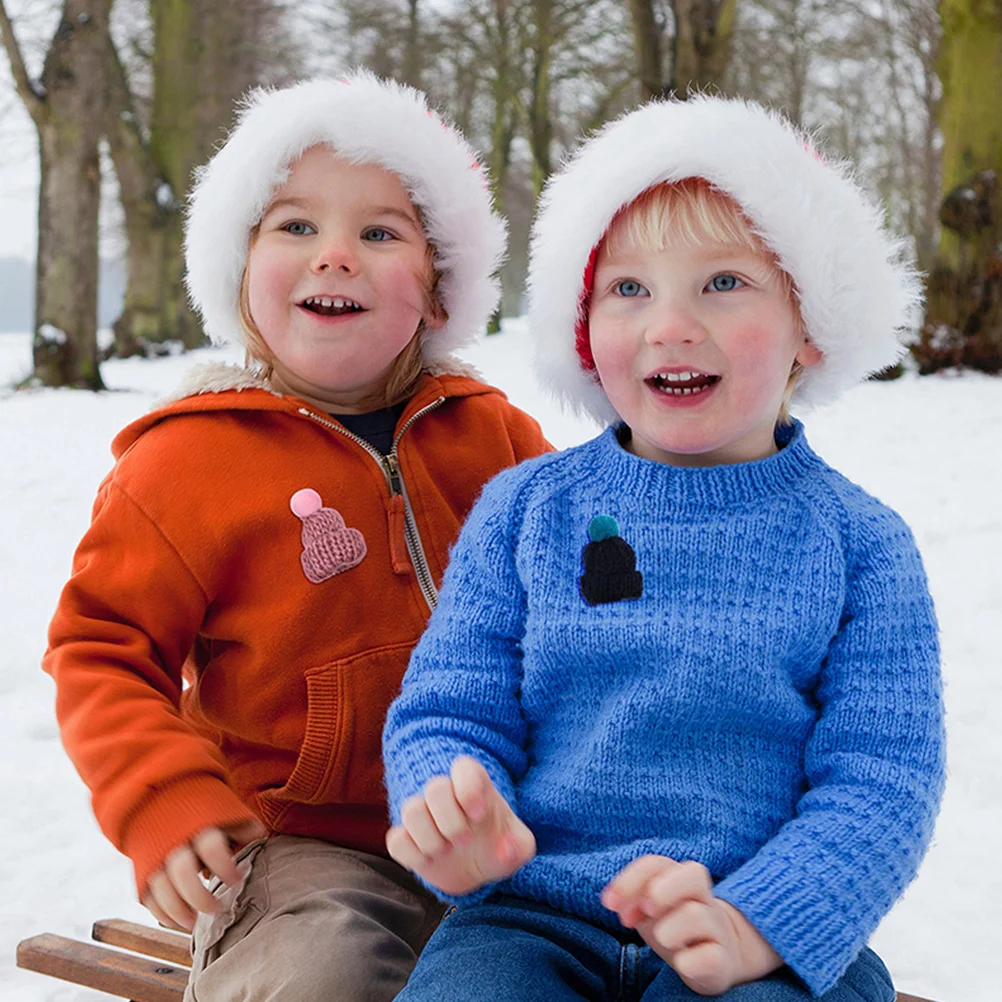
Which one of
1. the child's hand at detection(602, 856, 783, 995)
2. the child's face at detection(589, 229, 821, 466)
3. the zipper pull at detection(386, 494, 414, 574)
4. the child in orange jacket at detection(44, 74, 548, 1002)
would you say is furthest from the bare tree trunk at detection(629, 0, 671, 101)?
the child's hand at detection(602, 856, 783, 995)

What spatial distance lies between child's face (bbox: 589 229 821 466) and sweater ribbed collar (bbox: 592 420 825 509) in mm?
38

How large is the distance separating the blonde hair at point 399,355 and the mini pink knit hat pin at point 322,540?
280mm

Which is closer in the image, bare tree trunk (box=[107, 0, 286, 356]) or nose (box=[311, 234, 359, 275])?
nose (box=[311, 234, 359, 275])

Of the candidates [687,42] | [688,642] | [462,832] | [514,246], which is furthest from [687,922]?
[514,246]

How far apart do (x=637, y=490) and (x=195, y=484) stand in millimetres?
706

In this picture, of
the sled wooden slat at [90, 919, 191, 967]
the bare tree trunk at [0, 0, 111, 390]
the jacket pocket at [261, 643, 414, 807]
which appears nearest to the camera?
the jacket pocket at [261, 643, 414, 807]

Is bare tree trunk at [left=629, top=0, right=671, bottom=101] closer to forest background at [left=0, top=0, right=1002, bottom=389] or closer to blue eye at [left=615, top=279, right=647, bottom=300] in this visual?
forest background at [left=0, top=0, right=1002, bottom=389]

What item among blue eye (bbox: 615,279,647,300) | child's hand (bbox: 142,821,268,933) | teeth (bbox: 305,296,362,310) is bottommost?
child's hand (bbox: 142,821,268,933)

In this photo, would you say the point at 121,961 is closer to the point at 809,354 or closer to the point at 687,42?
the point at 809,354

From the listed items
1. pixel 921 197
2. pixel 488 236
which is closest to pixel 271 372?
pixel 488 236

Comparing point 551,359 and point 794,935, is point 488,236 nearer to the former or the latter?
point 551,359

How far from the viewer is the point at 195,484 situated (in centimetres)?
176

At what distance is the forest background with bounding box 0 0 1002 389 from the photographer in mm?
9258

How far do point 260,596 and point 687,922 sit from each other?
2.89ft
